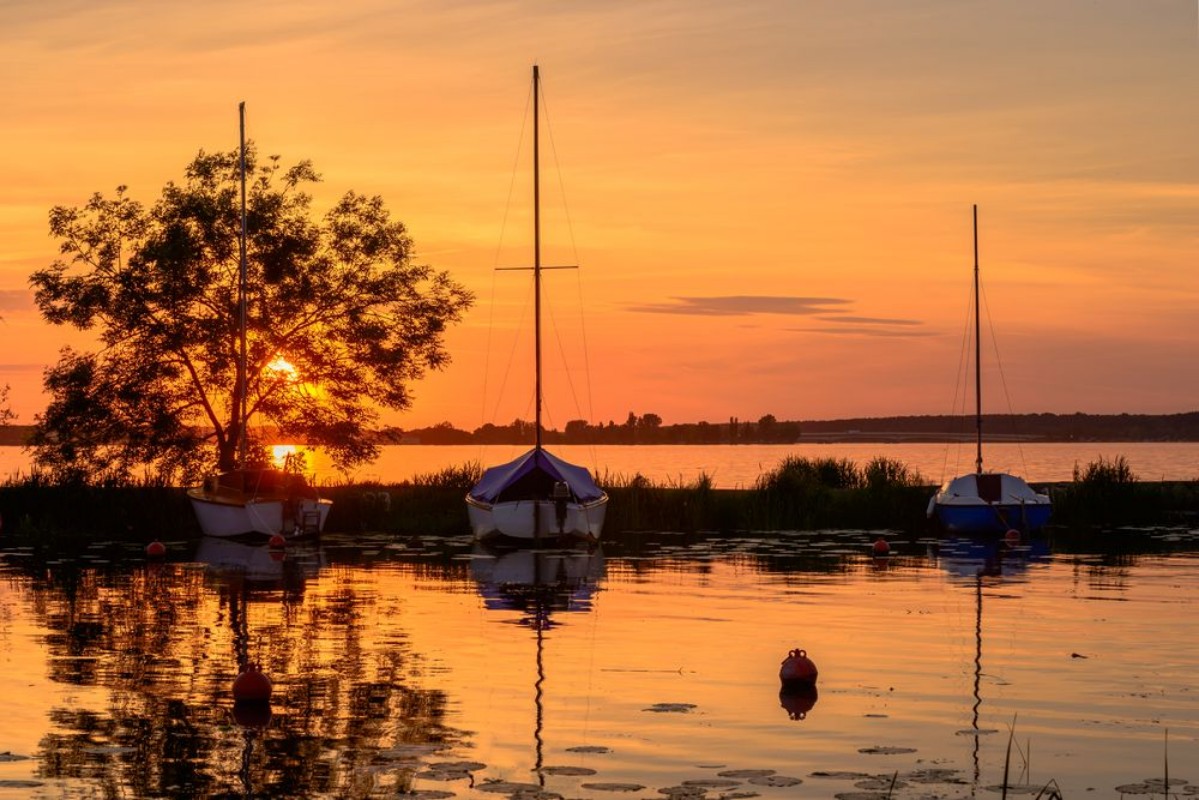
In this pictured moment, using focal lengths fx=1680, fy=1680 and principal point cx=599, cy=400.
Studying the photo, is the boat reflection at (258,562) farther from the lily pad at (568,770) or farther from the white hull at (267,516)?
the lily pad at (568,770)

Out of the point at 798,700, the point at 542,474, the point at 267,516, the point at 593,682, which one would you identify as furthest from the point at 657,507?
the point at 798,700

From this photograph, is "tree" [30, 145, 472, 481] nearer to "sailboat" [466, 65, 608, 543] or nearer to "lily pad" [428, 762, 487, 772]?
"sailboat" [466, 65, 608, 543]

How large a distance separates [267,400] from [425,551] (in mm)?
19577

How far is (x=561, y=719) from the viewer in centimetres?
1820

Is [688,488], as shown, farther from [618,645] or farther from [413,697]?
[413,697]

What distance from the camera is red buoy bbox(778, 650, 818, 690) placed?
66.7 ft

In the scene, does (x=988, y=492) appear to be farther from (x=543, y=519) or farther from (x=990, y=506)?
(x=543, y=519)

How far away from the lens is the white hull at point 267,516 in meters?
50.2

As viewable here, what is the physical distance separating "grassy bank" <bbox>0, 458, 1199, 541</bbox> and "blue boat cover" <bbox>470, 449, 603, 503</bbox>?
563 cm

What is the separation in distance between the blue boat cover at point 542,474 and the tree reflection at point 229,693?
14.3 meters

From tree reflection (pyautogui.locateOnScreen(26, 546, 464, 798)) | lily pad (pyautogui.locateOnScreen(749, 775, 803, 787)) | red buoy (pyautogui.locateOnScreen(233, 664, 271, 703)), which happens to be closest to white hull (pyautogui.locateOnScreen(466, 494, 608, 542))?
tree reflection (pyautogui.locateOnScreen(26, 546, 464, 798))

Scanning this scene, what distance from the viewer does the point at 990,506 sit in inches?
2142

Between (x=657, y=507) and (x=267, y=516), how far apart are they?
45.4 feet

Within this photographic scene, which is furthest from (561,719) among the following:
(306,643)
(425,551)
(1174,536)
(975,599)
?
(1174,536)
